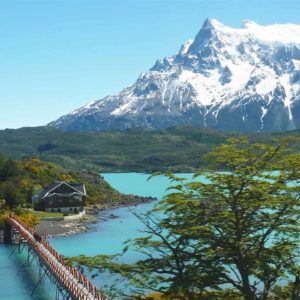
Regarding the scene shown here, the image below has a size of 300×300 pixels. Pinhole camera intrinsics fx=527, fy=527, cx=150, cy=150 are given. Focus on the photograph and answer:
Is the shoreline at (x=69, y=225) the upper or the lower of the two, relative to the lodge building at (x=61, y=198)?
lower

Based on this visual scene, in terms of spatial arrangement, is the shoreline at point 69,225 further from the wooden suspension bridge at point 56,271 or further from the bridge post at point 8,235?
the wooden suspension bridge at point 56,271

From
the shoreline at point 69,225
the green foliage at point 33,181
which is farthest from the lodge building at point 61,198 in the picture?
the green foliage at point 33,181

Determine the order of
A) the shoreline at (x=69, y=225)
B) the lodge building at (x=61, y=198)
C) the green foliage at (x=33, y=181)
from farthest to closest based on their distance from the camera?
the lodge building at (x=61, y=198) → the green foliage at (x=33, y=181) → the shoreline at (x=69, y=225)

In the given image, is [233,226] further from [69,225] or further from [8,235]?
[69,225]

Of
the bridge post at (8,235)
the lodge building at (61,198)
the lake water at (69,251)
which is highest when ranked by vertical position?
the lodge building at (61,198)

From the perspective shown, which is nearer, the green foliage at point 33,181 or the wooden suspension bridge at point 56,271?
the wooden suspension bridge at point 56,271

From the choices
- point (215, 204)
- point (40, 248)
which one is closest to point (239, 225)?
point (215, 204)
